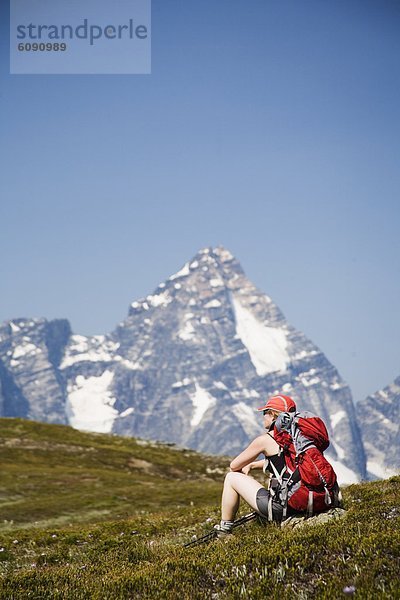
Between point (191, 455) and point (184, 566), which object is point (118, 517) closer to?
point (184, 566)

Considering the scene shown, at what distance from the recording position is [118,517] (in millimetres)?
31453

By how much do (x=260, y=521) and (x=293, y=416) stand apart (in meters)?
2.68

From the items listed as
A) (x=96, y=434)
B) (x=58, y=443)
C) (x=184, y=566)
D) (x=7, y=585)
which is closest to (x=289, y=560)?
(x=184, y=566)

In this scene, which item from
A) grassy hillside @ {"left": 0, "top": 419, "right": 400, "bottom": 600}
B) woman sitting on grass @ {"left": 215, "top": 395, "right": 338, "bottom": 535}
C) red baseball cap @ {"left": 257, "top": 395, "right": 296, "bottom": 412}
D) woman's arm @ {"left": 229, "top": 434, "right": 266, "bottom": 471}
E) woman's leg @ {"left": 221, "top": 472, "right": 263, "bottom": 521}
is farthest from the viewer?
woman's leg @ {"left": 221, "top": 472, "right": 263, "bottom": 521}

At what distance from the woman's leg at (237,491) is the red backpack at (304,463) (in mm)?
731

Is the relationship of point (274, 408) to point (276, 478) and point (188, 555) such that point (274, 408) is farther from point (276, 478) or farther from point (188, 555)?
point (188, 555)

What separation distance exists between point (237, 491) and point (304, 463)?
2040 millimetres

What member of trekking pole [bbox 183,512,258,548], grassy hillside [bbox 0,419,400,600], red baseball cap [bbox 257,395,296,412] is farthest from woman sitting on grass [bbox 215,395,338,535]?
trekking pole [bbox 183,512,258,548]

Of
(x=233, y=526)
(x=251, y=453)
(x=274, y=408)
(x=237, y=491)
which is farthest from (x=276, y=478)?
(x=233, y=526)

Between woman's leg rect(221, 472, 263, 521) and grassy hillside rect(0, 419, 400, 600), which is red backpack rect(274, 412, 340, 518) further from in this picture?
woman's leg rect(221, 472, 263, 521)

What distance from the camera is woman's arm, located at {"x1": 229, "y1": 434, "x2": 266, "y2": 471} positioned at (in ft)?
37.1

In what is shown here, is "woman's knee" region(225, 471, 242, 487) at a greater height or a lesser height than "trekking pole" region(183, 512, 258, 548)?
greater

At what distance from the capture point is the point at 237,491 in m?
12.1

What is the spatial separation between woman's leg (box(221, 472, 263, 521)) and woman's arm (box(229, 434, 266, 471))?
0.35 m
